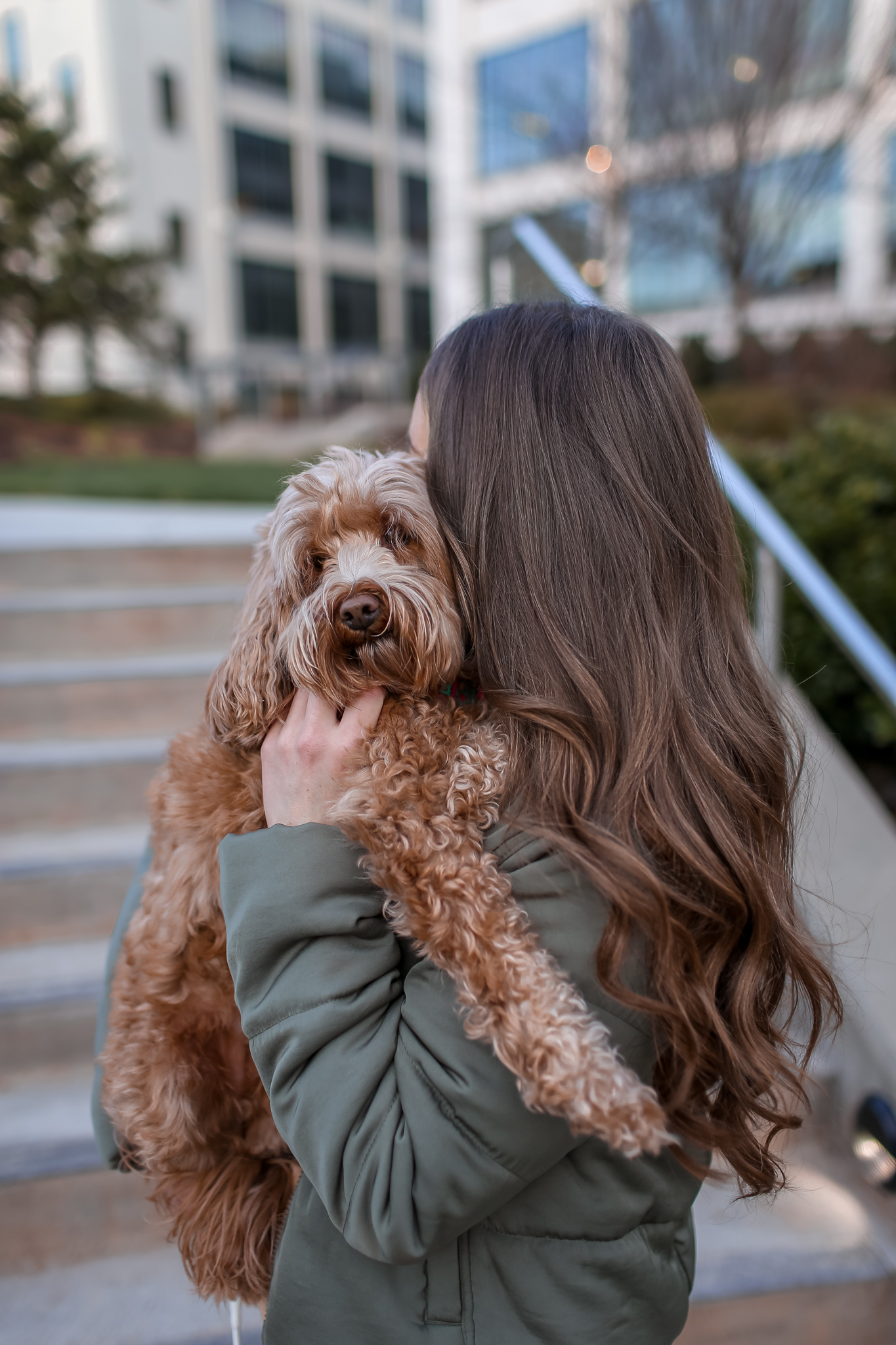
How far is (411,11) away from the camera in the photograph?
31438mm

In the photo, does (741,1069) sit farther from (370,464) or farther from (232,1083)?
(370,464)

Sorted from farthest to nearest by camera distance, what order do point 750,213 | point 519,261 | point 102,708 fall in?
point 750,213 < point 519,261 < point 102,708

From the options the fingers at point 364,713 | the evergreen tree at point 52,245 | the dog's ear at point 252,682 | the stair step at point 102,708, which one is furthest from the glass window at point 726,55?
the evergreen tree at point 52,245

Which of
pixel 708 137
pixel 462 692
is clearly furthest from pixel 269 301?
pixel 462 692

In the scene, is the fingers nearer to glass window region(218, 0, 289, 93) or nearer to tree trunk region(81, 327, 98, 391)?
tree trunk region(81, 327, 98, 391)

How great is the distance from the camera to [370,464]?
61.4 inches

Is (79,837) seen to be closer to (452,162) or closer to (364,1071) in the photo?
(364,1071)

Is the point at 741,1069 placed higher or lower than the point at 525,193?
lower

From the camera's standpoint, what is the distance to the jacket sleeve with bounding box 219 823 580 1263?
98 centimetres

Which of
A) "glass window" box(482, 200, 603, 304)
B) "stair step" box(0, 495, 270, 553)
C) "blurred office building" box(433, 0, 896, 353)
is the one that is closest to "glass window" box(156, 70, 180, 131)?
"blurred office building" box(433, 0, 896, 353)

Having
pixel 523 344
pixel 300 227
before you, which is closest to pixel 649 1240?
pixel 523 344

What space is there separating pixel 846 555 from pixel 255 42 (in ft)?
103

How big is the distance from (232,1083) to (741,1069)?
0.88 meters

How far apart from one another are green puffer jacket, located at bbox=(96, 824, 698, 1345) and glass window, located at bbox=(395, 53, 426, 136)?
122 feet
